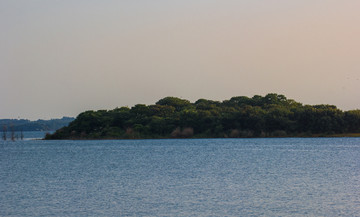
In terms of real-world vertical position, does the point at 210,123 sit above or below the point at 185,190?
above

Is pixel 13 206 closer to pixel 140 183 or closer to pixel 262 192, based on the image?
pixel 140 183

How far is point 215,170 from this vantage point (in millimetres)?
51062

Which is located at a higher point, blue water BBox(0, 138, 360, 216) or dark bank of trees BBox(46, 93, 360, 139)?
dark bank of trees BBox(46, 93, 360, 139)

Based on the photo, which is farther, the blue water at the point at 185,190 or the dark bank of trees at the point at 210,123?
the dark bank of trees at the point at 210,123

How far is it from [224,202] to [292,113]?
106216mm

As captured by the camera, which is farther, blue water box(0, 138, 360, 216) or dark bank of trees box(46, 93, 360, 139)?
dark bank of trees box(46, 93, 360, 139)

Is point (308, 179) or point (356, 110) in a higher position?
point (356, 110)

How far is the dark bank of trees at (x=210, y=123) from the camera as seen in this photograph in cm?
12950

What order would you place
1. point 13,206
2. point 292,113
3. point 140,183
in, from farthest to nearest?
point 292,113 → point 140,183 → point 13,206

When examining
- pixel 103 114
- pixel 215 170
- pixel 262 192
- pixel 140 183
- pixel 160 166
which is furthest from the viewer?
pixel 103 114

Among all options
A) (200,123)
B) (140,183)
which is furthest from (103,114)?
(140,183)

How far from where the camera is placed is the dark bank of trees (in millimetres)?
129500

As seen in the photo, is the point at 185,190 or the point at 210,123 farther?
the point at 210,123

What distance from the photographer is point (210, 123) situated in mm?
137625
